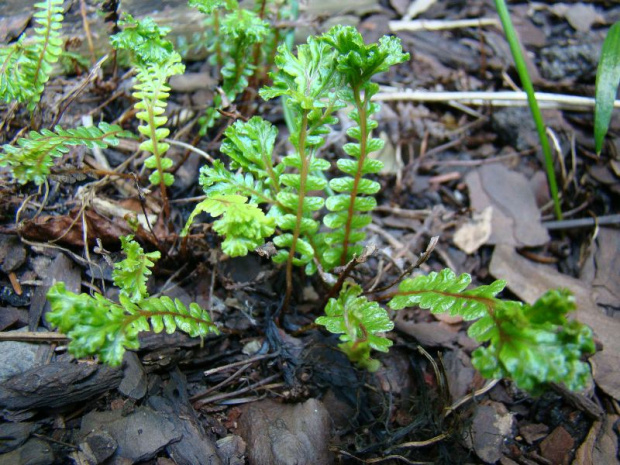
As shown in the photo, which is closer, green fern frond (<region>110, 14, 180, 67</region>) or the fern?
the fern

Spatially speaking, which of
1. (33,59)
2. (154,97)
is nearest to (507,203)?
(154,97)

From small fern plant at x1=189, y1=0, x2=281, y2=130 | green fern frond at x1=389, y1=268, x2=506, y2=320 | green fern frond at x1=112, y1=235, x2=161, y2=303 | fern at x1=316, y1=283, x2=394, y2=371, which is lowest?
fern at x1=316, y1=283, x2=394, y2=371

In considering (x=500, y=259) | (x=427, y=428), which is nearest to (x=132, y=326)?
(x=427, y=428)

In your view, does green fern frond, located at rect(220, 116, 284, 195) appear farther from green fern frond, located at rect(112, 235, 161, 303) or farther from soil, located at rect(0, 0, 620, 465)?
green fern frond, located at rect(112, 235, 161, 303)

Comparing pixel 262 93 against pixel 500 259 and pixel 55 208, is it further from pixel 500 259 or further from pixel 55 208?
pixel 500 259

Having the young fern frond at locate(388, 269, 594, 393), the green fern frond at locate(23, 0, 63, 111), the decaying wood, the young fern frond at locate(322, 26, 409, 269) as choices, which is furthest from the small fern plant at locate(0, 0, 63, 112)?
the young fern frond at locate(388, 269, 594, 393)

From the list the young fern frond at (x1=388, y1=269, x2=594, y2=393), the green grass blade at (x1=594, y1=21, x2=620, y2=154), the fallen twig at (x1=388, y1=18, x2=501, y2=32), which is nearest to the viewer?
the young fern frond at (x1=388, y1=269, x2=594, y2=393)

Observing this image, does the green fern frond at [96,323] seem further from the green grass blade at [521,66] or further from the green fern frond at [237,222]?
the green grass blade at [521,66]
